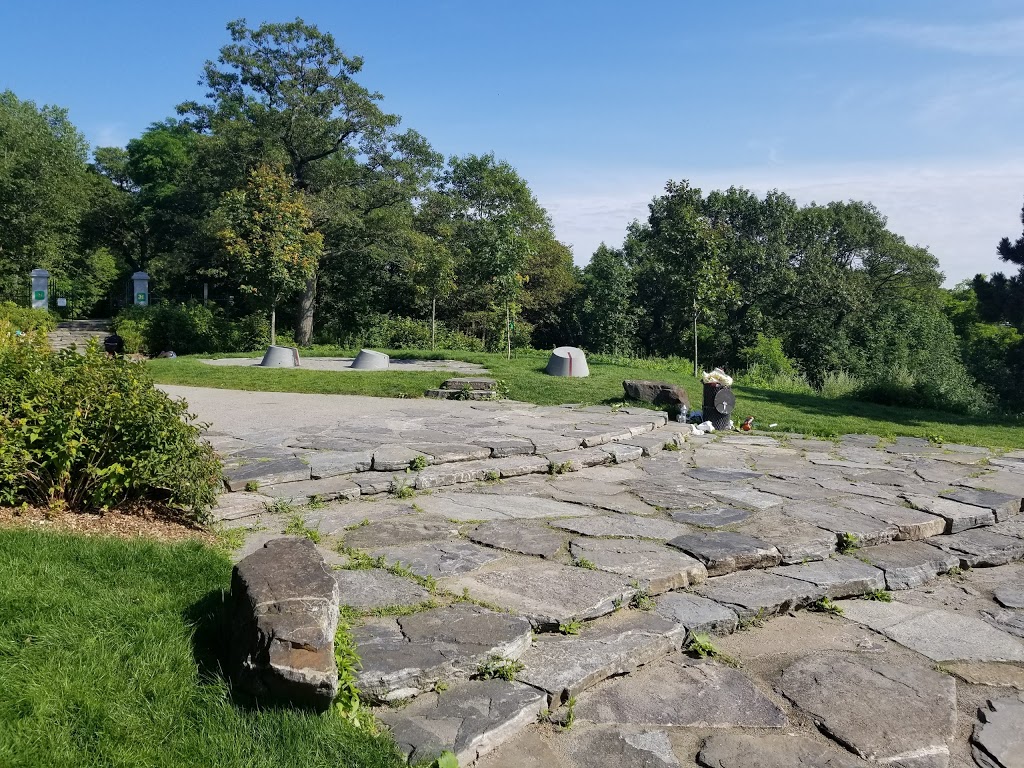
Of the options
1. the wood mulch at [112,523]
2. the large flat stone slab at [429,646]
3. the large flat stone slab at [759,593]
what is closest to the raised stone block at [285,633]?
the large flat stone slab at [429,646]

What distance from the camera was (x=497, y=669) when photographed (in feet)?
8.29

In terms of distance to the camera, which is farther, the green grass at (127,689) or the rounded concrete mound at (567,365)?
the rounded concrete mound at (567,365)

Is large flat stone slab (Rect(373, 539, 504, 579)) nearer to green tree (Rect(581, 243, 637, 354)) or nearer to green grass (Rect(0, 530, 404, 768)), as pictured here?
green grass (Rect(0, 530, 404, 768))

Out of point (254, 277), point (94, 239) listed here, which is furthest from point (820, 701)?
point (94, 239)

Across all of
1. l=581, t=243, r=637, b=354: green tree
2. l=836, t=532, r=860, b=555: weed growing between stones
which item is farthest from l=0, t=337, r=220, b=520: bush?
l=581, t=243, r=637, b=354: green tree

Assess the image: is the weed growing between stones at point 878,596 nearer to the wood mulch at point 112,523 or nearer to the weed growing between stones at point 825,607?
the weed growing between stones at point 825,607

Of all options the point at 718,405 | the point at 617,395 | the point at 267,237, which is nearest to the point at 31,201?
the point at 267,237

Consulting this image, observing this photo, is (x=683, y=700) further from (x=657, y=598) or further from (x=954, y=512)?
(x=954, y=512)

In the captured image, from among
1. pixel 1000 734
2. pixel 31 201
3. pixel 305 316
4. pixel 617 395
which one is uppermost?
pixel 31 201

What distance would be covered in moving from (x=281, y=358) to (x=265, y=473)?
10.7m

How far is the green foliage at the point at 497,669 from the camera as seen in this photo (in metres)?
2.51

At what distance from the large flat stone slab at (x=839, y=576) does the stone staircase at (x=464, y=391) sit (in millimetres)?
7030

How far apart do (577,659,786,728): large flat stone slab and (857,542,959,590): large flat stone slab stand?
1.52 m

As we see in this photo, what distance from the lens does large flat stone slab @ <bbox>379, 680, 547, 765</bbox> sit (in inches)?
82.9
